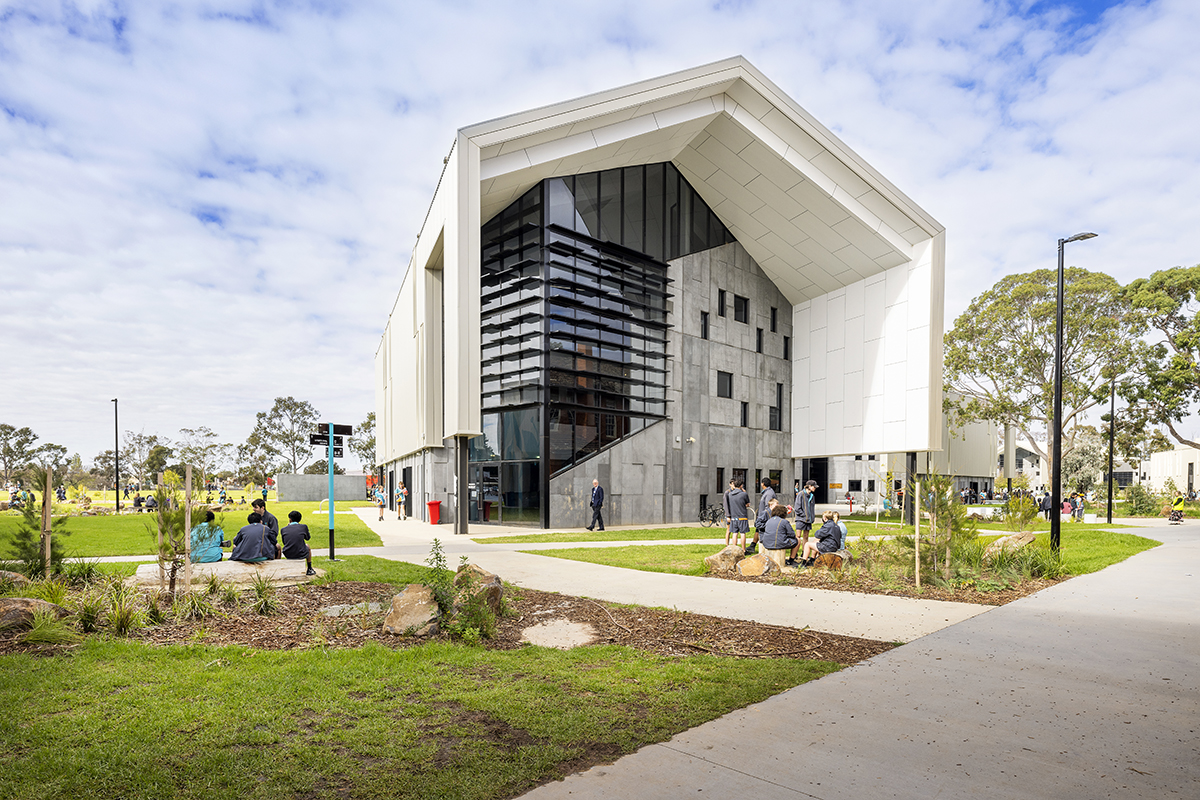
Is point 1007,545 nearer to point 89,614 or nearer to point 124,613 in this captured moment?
point 124,613

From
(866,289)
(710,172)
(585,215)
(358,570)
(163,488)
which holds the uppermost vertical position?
(710,172)

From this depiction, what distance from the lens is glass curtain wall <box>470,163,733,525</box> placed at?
82.1 ft

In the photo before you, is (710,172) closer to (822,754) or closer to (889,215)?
(889,215)

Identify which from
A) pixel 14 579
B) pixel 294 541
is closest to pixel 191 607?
pixel 14 579

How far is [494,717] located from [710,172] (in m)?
27.5

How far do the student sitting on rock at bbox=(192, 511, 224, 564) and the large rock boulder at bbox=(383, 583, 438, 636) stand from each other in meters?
4.99

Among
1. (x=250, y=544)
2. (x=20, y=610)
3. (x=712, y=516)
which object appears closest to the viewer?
(x=20, y=610)

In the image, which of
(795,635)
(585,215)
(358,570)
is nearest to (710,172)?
Answer: (585,215)

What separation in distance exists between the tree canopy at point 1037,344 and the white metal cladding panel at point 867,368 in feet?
47.4

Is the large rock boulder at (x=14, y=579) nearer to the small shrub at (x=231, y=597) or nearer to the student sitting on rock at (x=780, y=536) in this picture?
the small shrub at (x=231, y=597)

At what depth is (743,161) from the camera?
89.7 ft

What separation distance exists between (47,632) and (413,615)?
11.3 feet

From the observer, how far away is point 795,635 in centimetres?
745

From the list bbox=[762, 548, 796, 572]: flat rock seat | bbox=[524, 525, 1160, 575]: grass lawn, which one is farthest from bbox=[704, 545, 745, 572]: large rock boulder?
bbox=[762, 548, 796, 572]: flat rock seat
